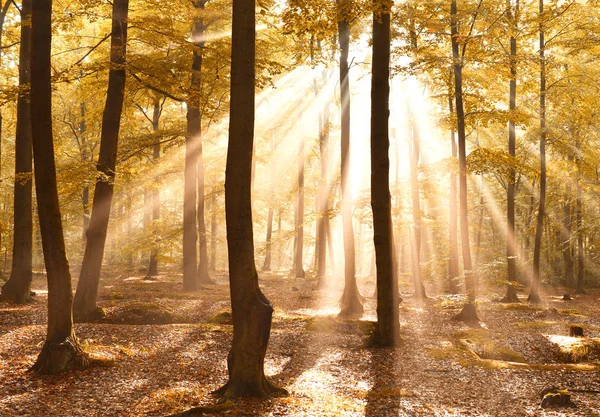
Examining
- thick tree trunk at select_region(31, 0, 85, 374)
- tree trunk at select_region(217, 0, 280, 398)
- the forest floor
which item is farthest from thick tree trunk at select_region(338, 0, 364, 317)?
thick tree trunk at select_region(31, 0, 85, 374)

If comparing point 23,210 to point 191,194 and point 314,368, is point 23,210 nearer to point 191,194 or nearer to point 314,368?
point 191,194

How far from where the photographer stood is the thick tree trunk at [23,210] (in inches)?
522

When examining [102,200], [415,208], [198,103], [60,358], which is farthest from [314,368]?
[415,208]

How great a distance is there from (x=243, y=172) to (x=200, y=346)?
4.84 m

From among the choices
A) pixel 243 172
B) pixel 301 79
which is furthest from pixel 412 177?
pixel 243 172

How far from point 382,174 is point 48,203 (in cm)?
620

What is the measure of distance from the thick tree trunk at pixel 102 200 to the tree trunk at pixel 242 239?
5.89m

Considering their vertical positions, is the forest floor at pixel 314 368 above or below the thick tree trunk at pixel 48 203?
below

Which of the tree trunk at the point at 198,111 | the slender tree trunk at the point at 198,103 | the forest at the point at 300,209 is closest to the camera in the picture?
the forest at the point at 300,209

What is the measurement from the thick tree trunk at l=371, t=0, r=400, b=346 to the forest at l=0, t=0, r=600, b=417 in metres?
0.04

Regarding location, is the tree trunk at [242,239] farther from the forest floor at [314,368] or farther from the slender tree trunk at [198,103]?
the slender tree trunk at [198,103]

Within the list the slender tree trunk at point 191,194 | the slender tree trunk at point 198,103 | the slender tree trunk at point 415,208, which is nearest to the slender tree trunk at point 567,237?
the slender tree trunk at point 415,208

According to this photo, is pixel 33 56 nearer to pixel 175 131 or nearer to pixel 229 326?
pixel 229 326

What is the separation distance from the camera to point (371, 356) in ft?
30.1
